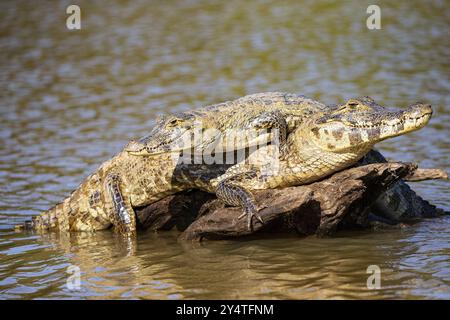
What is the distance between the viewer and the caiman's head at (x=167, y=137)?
6836mm

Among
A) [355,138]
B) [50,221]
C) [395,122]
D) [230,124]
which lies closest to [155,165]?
[230,124]

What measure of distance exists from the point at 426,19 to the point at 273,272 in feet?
46.9

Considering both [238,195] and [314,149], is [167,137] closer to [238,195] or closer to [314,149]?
[238,195]

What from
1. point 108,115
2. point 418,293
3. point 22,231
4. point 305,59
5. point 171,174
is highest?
point 305,59

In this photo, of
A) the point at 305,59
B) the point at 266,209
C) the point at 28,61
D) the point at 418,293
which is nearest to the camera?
the point at 418,293

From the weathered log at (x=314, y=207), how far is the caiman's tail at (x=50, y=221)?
5.41 feet

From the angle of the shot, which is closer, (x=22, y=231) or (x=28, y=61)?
(x=22, y=231)

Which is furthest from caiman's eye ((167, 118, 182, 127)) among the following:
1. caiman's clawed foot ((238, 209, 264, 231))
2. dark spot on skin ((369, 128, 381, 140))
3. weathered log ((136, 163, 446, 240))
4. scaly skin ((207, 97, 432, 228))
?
dark spot on skin ((369, 128, 381, 140))

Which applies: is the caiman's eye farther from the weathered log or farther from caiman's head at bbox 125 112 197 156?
the weathered log

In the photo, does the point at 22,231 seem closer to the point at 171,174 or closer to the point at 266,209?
the point at 171,174

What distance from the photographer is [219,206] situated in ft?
24.0

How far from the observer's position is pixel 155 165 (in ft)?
24.8

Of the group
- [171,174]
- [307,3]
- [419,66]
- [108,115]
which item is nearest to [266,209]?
[171,174]

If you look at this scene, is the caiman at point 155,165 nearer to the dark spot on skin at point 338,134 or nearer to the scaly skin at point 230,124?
the scaly skin at point 230,124
